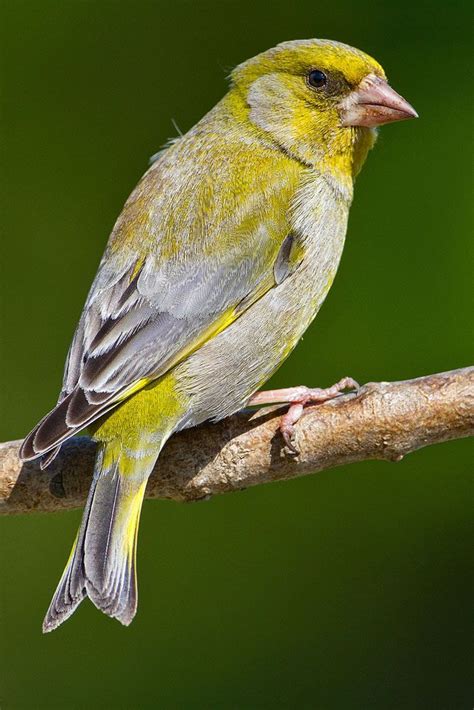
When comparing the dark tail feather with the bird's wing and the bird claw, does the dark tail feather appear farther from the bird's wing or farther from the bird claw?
the bird claw

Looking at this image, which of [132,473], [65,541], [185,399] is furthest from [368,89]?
[65,541]

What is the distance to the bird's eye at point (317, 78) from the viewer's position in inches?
174

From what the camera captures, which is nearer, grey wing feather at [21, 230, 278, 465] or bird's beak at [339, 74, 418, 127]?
grey wing feather at [21, 230, 278, 465]

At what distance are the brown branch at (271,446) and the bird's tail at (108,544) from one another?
24 centimetres

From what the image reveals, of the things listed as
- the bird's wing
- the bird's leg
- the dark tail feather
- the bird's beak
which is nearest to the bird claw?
the bird's leg

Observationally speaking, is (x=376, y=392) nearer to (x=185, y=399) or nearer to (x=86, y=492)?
(x=185, y=399)

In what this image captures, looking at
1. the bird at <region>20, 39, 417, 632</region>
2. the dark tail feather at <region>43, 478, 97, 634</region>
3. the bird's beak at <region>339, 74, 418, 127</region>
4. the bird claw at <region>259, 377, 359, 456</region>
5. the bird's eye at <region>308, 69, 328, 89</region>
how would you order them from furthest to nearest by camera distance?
the bird's eye at <region>308, 69, 328, 89</region>
the bird's beak at <region>339, 74, 418, 127</region>
the bird claw at <region>259, 377, 359, 456</region>
the bird at <region>20, 39, 417, 632</region>
the dark tail feather at <region>43, 478, 97, 634</region>

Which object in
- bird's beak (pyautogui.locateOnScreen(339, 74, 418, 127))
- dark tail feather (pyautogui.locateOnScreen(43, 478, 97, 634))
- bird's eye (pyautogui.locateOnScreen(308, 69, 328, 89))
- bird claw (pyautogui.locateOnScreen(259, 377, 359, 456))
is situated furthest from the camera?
bird's eye (pyautogui.locateOnScreen(308, 69, 328, 89))

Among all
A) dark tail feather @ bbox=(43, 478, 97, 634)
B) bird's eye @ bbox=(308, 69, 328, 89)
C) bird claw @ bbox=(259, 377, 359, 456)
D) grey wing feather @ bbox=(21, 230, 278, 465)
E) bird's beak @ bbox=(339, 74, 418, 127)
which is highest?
bird's eye @ bbox=(308, 69, 328, 89)

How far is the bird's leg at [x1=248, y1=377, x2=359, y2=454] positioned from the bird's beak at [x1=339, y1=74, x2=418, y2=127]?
94 centimetres

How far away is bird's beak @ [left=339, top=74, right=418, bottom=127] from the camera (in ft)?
14.2

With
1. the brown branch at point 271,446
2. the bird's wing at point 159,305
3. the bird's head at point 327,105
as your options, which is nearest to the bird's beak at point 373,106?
the bird's head at point 327,105

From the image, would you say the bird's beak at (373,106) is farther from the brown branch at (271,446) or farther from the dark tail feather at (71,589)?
the dark tail feather at (71,589)

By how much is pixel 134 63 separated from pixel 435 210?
1465 millimetres
